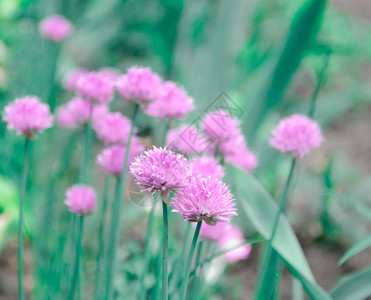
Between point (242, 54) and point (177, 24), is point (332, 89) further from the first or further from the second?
point (177, 24)

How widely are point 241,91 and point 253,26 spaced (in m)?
0.52

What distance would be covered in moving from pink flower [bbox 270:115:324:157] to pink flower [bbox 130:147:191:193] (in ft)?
0.54

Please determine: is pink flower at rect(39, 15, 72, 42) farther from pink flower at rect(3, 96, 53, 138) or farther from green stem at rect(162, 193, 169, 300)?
green stem at rect(162, 193, 169, 300)

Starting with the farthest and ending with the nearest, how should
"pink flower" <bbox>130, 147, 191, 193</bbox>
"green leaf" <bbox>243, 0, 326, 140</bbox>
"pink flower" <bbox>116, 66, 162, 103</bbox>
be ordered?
"green leaf" <bbox>243, 0, 326, 140</bbox>, "pink flower" <bbox>116, 66, 162, 103</bbox>, "pink flower" <bbox>130, 147, 191, 193</bbox>

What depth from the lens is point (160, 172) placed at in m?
0.31

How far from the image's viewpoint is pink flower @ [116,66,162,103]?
0.43 m

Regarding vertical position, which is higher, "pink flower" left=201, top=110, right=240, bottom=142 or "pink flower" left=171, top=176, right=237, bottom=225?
"pink flower" left=201, top=110, right=240, bottom=142

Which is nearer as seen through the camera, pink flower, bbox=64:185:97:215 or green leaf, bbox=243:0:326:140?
pink flower, bbox=64:185:97:215

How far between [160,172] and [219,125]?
0.17 meters

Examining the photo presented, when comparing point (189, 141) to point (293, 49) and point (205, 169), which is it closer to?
point (205, 169)

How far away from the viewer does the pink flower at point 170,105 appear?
465 millimetres

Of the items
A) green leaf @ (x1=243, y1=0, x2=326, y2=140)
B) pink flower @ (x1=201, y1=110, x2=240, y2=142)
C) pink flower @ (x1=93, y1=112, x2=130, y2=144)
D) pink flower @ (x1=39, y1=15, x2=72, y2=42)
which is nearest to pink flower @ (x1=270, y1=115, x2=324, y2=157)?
pink flower @ (x1=201, y1=110, x2=240, y2=142)

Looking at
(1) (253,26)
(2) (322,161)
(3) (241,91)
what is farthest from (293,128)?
(1) (253,26)

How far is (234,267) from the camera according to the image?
1.17m
